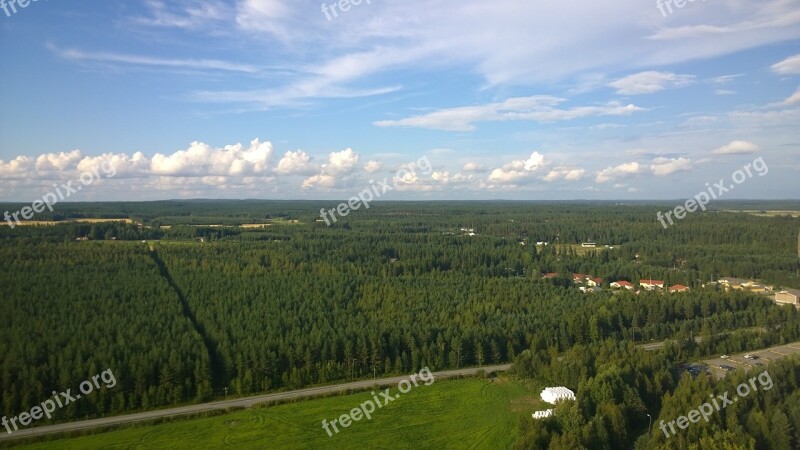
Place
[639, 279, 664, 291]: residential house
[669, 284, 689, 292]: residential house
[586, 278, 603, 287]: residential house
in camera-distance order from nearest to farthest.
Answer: [669, 284, 689, 292]: residential house
[639, 279, 664, 291]: residential house
[586, 278, 603, 287]: residential house

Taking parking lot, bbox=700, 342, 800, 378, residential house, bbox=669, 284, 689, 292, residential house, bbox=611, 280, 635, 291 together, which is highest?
residential house, bbox=669, 284, 689, 292

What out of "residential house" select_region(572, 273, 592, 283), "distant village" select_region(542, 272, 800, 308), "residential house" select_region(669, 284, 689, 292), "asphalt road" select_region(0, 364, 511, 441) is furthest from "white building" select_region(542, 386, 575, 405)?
"residential house" select_region(572, 273, 592, 283)

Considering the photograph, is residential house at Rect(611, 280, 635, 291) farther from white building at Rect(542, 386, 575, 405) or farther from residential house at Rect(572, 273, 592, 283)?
white building at Rect(542, 386, 575, 405)

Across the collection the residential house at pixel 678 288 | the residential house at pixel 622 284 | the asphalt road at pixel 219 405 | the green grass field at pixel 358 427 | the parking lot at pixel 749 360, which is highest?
the residential house at pixel 678 288

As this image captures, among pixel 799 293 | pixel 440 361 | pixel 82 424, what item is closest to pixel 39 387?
pixel 82 424

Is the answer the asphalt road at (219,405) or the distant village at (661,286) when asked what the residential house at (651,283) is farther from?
the asphalt road at (219,405)

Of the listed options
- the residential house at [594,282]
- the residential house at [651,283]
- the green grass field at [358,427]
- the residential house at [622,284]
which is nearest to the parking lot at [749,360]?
the green grass field at [358,427]

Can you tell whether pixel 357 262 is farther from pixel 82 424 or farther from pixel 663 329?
Result: pixel 82 424
